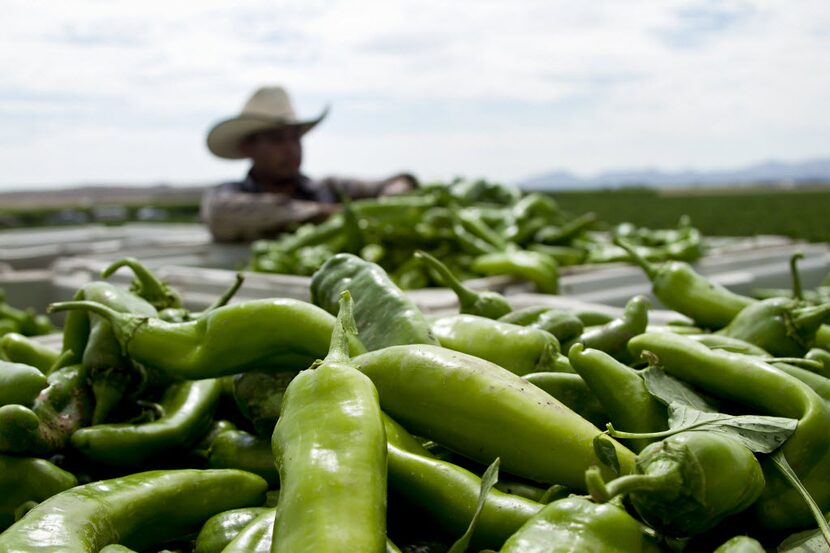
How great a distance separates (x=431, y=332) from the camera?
1.64m

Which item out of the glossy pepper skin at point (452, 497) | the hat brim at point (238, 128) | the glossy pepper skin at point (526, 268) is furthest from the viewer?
the hat brim at point (238, 128)

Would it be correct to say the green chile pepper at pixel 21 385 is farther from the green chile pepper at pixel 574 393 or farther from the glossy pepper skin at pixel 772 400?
the glossy pepper skin at pixel 772 400

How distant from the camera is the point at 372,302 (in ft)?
5.75

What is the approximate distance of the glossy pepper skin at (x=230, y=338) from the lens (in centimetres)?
156

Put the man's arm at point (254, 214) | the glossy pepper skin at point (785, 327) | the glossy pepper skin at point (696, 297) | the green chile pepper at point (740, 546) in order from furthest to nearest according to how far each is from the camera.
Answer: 1. the man's arm at point (254, 214)
2. the glossy pepper skin at point (696, 297)
3. the glossy pepper skin at point (785, 327)
4. the green chile pepper at point (740, 546)

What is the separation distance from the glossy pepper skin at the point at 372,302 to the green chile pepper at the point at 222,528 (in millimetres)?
446

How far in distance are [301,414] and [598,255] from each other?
4729 mm

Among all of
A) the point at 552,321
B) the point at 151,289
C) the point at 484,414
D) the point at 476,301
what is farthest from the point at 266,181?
the point at 484,414

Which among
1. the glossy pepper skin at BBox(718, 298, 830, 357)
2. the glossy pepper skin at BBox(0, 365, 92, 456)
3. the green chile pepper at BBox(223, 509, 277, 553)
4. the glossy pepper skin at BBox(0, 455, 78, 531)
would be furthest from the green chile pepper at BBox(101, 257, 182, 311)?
the glossy pepper skin at BBox(718, 298, 830, 357)

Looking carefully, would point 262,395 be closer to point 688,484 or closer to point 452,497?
point 452,497

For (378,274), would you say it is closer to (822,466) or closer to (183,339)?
(183,339)

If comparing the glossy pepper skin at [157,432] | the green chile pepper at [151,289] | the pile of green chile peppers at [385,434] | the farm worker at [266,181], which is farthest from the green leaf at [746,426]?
the farm worker at [266,181]

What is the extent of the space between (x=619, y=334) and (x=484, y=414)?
0.64m

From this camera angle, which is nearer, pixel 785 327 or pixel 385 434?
pixel 385 434
